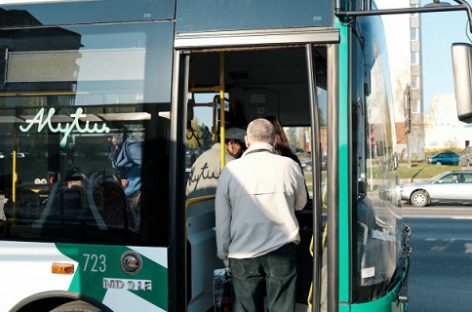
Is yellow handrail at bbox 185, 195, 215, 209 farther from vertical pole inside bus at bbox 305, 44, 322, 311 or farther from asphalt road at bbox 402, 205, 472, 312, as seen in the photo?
asphalt road at bbox 402, 205, 472, 312

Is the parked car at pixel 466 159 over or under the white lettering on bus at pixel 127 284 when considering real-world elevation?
over

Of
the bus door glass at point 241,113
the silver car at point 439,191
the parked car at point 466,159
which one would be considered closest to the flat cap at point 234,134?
the bus door glass at point 241,113

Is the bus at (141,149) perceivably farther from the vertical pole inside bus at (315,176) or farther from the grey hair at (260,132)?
the grey hair at (260,132)

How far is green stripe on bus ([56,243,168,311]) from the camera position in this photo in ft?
12.2

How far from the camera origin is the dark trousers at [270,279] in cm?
383

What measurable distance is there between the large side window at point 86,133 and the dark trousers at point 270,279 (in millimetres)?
564

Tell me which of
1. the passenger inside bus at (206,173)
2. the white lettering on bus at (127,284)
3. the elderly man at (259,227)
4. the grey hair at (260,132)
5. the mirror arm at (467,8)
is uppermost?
the mirror arm at (467,8)

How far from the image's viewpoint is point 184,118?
3.74m

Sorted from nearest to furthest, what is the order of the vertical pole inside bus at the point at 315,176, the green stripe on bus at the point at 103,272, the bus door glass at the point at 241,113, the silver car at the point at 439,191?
1. the vertical pole inside bus at the point at 315,176
2. the green stripe on bus at the point at 103,272
3. the bus door glass at the point at 241,113
4. the silver car at the point at 439,191

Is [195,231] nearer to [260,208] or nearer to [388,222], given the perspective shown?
[260,208]

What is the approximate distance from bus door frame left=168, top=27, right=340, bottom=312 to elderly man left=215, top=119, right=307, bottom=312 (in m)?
0.31

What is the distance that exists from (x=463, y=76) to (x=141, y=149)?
194 centimetres

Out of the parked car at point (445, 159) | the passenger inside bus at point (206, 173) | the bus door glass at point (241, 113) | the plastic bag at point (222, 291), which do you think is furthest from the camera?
the parked car at point (445, 159)

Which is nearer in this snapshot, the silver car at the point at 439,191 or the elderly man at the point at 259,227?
the elderly man at the point at 259,227
